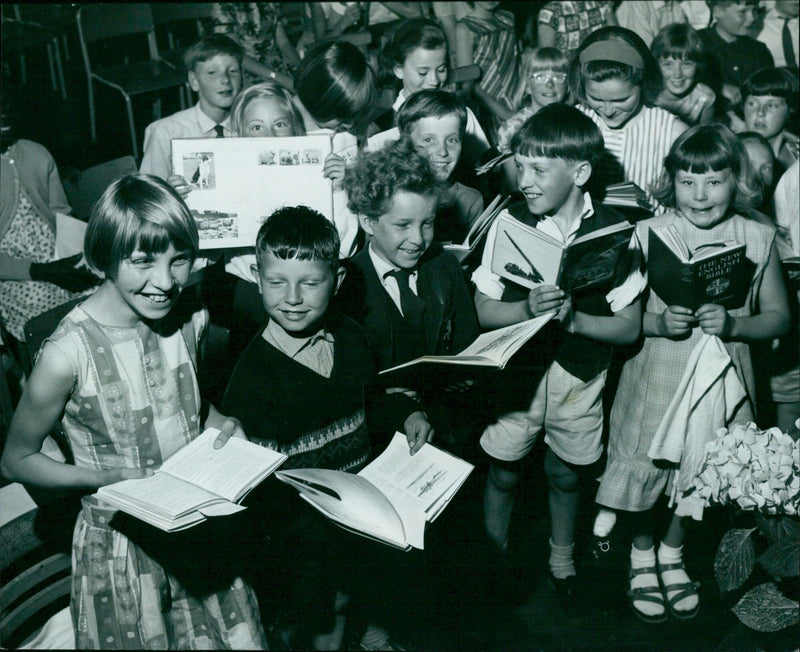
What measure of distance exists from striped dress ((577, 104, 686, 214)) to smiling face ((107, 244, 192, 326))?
78.1 inches

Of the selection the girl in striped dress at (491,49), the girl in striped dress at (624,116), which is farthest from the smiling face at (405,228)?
the girl in striped dress at (491,49)

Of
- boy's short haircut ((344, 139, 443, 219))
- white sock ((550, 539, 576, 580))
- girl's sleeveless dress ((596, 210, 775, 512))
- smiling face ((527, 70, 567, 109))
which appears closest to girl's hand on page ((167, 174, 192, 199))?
boy's short haircut ((344, 139, 443, 219))

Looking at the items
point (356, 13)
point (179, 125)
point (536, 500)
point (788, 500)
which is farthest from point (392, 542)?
point (356, 13)

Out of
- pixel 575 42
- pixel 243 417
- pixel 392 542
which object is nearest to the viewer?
pixel 392 542

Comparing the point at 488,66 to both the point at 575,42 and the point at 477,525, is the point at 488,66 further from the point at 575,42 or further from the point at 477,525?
the point at 477,525

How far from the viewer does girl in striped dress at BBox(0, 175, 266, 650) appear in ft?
6.09

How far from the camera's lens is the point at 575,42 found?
5148 millimetres

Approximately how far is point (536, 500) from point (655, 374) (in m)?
0.95

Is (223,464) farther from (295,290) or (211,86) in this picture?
(211,86)

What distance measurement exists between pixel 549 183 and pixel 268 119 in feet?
3.76

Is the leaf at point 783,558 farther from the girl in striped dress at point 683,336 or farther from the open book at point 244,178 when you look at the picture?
the open book at point 244,178

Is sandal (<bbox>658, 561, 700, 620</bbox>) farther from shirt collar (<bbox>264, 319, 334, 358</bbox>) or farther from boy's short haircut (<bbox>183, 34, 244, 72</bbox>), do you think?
boy's short haircut (<bbox>183, 34, 244, 72</bbox>)

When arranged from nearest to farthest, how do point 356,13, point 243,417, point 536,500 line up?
1. point 243,417
2. point 536,500
3. point 356,13

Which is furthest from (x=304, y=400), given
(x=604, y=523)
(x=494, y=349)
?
(x=604, y=523)
